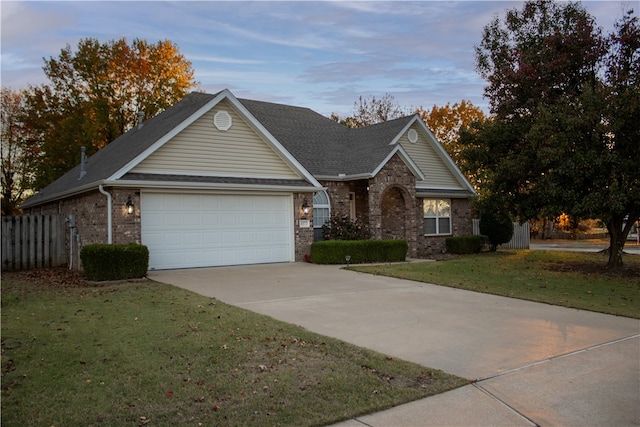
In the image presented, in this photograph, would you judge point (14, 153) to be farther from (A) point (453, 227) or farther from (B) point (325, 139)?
(A) point (453, 227)

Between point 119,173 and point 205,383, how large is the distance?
10548 millimetres

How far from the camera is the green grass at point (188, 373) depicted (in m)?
4.52

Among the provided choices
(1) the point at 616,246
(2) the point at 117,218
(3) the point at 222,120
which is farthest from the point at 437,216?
(2) the point at 117,218

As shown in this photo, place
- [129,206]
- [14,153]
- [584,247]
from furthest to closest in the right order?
1. [14,153]
2. [584,247]
3. [129,206]

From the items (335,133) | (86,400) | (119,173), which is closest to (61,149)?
(335,133)

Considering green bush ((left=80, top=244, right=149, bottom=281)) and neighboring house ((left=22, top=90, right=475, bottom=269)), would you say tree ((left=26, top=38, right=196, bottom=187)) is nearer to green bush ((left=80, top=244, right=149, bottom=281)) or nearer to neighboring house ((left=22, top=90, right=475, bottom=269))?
neighboring house ((left=22, top=90, right=475, bottom=269))

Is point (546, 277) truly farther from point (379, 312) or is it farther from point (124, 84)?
point (124, 84)

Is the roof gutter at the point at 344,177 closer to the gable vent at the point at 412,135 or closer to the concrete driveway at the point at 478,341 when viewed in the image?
the gable vent at the point at 412,135

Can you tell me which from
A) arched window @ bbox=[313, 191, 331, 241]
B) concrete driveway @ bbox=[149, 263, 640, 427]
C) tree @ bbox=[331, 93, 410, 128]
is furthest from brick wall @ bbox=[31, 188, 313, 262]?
tree @ bbox=[331, 93, 410, 128]

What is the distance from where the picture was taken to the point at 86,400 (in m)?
4.76

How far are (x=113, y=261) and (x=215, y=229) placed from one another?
388cm

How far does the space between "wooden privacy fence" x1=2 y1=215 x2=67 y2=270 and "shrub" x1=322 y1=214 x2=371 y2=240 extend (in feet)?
31.3

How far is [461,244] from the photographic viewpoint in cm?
2341

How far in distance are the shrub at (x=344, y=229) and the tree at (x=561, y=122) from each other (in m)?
4.72
